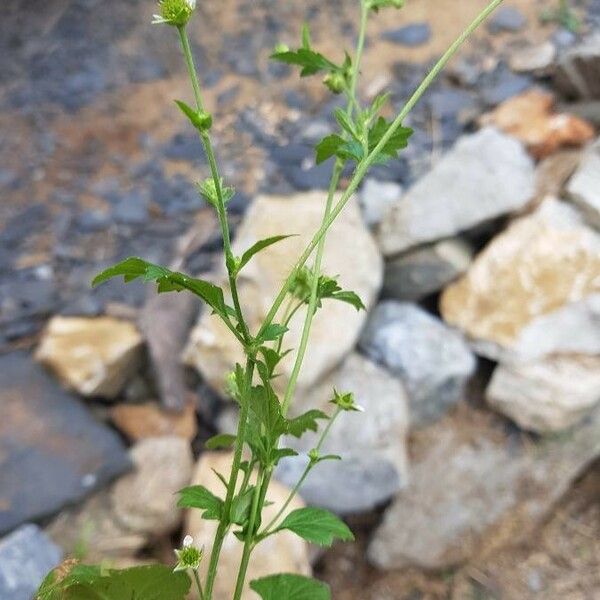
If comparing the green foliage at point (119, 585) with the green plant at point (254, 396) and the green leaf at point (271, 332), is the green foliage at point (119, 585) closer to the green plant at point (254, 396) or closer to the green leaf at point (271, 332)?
the green plant at point (254, 396)

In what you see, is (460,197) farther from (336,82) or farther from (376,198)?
(336,82)

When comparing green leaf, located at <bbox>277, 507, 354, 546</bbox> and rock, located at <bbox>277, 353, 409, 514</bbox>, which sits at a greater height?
green leaf, located at <bbox>277, 507, 354, 546</bbox>

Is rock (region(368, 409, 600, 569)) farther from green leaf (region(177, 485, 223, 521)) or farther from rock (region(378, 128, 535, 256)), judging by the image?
green leaf (region(177, 485, 223, 521))

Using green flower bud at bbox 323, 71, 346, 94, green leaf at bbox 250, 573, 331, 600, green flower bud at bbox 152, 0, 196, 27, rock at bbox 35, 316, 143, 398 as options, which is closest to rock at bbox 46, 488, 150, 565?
rock at bbox 35, 316, 143, 398

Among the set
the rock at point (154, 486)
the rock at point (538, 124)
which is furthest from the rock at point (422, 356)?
the rock at point (538, 124)

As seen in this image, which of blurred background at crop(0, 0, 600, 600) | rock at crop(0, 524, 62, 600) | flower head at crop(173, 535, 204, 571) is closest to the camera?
flower head at crop(173, 535, 204, 571)

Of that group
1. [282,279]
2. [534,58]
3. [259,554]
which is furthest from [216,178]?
[534,58]
